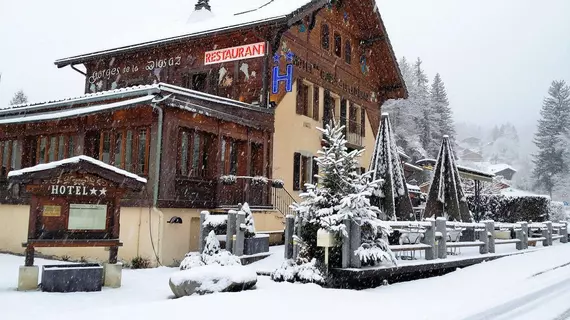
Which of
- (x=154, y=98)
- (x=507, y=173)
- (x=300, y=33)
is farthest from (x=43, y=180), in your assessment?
(x=507, y=173)

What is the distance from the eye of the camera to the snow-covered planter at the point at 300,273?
375 inches

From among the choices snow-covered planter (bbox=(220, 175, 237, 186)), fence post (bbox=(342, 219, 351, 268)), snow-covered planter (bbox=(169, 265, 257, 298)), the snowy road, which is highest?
snow-covered planter (bbox=(220, 175, 237, 186))

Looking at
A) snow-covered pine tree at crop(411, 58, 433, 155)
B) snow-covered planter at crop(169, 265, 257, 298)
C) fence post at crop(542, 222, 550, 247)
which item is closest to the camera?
snow-covered planter at crop(169, 265, 257, 298)

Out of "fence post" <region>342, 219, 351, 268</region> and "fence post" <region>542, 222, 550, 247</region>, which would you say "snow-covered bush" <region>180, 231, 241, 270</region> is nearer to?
"fence post" <region>342, 219, 351, 268</region>

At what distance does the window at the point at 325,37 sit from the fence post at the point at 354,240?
1352 cm

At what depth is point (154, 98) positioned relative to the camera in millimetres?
13164

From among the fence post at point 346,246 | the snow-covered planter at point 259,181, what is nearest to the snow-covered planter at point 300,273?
the fence post at point 346,246

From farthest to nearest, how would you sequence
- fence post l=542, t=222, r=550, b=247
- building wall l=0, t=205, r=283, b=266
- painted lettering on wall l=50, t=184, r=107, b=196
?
1. fence post l=542, t=222, r=550, b=247
2. building wall l=0, t=205, r=283, b=266
3. painted lettering on wall l=50, t=184, r=107, b=196

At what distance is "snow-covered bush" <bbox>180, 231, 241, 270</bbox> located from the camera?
399 inches

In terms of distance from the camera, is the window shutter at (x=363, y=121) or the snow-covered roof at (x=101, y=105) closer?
the snow-covered roof at (x=101, y=105)

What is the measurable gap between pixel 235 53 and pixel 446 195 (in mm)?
8969

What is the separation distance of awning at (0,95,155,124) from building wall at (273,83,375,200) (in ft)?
20.3

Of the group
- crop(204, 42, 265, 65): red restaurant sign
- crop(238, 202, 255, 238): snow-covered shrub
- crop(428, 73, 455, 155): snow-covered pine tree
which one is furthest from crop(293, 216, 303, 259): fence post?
crop(428, 73, 455, 155): snow-covered pine tree

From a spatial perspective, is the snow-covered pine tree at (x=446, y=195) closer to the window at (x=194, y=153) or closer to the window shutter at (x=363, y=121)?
the window at (x=194, y=153)
